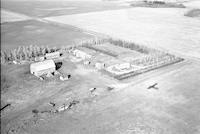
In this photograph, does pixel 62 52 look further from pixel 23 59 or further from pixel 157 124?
pixel 157 124

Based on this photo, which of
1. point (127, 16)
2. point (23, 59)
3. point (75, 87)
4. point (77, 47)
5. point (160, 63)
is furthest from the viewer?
point (127, 16)

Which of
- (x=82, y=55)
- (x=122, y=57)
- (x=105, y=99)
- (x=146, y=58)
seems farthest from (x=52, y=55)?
(x=105, y=99)

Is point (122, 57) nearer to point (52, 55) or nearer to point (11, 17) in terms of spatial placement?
point (52, 55)

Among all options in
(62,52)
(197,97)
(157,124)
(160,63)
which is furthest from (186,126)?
(62,52)

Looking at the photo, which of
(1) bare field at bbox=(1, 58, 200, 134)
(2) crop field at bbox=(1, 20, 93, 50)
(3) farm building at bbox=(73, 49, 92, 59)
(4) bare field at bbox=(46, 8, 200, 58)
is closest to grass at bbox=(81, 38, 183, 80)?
(1) bare field at bbox=(1, 58, 200, 134)

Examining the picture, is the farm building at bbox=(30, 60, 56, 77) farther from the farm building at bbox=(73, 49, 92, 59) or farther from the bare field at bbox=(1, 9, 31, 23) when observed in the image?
the bare field at bbox=(1, 9, 31, 23)

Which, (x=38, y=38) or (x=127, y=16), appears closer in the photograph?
(x=38, y=38)

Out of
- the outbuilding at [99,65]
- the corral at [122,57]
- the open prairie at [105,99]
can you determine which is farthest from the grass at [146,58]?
the outbuilding at [99,65]
